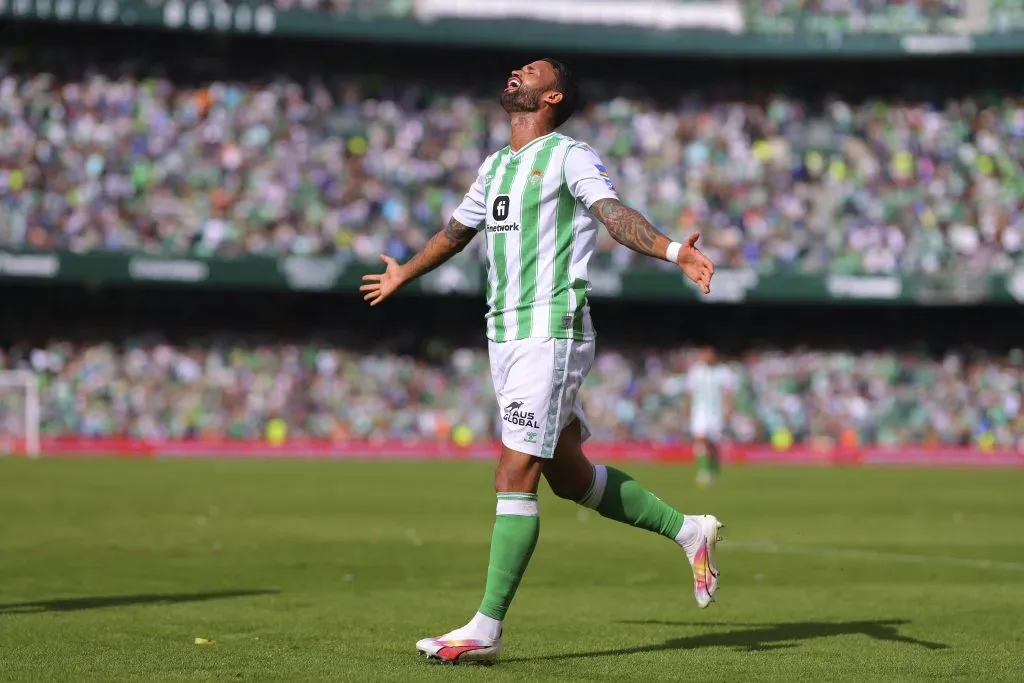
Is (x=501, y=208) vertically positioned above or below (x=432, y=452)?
above

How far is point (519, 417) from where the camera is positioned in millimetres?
6469

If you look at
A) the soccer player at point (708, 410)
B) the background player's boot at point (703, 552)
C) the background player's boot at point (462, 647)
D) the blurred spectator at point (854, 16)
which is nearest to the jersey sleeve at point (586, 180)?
the background player's boot at point (703, 552)

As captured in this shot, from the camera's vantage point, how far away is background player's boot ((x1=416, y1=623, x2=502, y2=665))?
6.35 metres

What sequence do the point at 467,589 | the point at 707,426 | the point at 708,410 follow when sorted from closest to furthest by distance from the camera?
the point at 467,589
the point at 707,426
the point at 708,410

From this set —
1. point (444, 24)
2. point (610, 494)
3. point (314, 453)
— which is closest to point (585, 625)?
point (610, 494)

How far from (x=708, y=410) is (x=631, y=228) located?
1880 cm

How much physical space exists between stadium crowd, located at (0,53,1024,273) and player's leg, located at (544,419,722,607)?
27.5m

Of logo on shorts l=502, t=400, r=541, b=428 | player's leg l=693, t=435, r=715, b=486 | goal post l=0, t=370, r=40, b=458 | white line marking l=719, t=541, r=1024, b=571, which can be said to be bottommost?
goal post l=0, t=370, r=40, b=458

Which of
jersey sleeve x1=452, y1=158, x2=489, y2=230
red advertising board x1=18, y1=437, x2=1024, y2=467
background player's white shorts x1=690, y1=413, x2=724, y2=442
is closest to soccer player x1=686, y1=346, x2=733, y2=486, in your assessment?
background player's white shorts x1=690, y1=413, x2=724, y2=442

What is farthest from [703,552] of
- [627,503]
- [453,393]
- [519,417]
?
[453,393]

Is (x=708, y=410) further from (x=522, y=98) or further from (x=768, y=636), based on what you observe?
(x=522, y=98)

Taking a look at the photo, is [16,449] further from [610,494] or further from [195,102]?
[610,494]

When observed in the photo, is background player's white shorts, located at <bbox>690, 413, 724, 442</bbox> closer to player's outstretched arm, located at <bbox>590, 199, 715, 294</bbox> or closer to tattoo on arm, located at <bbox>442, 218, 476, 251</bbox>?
tattoo on arm, located at <bbox>442, 218, 476, 251</bbox>

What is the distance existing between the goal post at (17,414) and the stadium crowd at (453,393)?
1132mm
